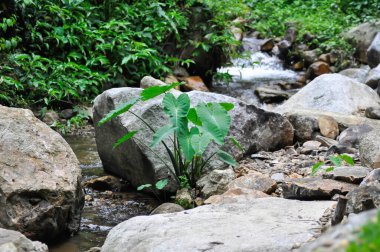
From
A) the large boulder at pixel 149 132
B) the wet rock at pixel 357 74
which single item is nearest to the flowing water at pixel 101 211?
the large boulder at pixel 149 132

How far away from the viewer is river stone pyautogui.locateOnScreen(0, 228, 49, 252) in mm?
2855

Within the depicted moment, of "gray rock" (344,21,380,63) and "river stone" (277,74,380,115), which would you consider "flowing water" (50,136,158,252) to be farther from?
"gray rock" (344,21,380,63)

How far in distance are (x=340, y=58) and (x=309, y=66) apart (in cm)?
69

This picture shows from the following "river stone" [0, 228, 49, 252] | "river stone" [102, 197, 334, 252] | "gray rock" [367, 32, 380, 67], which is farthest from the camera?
"gray rock" [367, 32, 380, 67]

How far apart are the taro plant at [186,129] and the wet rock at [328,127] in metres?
1.90

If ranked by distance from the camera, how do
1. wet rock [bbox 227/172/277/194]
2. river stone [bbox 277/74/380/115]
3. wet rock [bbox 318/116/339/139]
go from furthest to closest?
river stone [bbox 277/74/380/115] < wet rock [bbox 318/116/339/139] < wet rock [bbox 227/172/277/194]

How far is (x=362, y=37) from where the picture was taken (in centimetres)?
1194

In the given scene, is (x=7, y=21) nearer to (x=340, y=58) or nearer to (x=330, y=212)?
(x=330, y=212)

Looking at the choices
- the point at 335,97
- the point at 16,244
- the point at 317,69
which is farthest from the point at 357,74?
the point at 16,244

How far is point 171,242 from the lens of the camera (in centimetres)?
284

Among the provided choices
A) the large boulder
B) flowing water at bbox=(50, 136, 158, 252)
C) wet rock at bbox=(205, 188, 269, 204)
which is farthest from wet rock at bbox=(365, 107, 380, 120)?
flowing water at bbox=(50, 136, 158, 252)

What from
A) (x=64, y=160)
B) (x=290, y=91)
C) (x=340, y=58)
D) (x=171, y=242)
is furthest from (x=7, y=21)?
(x=340, y=58)

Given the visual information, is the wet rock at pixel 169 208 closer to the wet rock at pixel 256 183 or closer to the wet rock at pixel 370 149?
the wet rock at pixel 256 183

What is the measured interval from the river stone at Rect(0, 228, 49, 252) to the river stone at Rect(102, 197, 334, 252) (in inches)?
15.1
